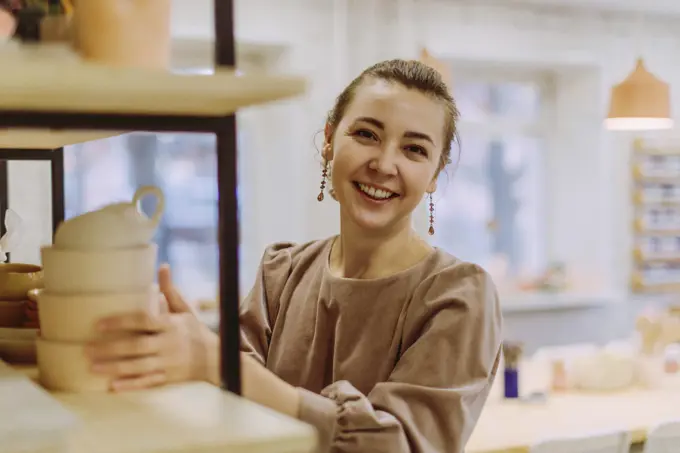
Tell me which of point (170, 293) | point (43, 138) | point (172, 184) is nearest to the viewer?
point (170, 293)

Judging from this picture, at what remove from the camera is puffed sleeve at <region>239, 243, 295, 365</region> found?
182 centimetres

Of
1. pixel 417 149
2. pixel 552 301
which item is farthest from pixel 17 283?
pixel 552 301

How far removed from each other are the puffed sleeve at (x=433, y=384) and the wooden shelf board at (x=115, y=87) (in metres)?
0.54

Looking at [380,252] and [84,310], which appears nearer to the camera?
[84,310]

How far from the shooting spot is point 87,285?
946mm

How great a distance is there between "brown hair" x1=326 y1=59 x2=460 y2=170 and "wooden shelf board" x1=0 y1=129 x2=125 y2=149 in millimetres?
629

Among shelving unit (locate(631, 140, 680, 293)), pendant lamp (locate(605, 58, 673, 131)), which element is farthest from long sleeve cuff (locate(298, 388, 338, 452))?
shelving unit (locate(631, 140, 680, 293))

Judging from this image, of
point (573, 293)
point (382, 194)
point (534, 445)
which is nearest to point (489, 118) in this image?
point (573, 293)

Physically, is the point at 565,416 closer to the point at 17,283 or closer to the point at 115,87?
the point at 17,283

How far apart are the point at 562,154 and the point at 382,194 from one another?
4.35m

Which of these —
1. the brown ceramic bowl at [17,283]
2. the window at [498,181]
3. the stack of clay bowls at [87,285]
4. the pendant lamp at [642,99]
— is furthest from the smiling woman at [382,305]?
the window at [498,181]

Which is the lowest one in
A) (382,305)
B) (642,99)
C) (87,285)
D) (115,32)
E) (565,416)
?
(565,416)

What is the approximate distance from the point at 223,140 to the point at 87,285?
214mm

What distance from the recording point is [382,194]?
1644 millimetres
